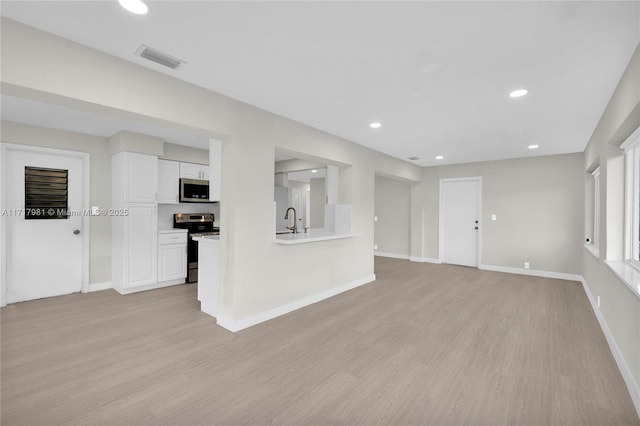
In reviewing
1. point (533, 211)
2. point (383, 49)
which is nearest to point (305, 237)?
point (383, 49)

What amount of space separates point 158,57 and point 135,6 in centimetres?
58

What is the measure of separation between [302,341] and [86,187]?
4.16 m

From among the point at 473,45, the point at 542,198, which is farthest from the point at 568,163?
the point at 473,45

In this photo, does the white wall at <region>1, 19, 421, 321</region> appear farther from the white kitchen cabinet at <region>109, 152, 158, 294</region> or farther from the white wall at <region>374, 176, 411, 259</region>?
the white wall at <region>374, 176, 411, 259</region>

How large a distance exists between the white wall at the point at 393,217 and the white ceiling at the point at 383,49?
4366 mm

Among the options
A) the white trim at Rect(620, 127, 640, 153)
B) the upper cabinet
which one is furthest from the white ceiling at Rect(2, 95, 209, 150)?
the white trim at Rect(620, 127, 640, 153)

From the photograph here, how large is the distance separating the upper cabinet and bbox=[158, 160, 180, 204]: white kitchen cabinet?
0.19 meters

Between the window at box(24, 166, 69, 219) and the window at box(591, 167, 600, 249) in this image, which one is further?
the window at box(591, 167, 600, 249)

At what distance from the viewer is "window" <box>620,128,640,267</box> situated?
110 inches

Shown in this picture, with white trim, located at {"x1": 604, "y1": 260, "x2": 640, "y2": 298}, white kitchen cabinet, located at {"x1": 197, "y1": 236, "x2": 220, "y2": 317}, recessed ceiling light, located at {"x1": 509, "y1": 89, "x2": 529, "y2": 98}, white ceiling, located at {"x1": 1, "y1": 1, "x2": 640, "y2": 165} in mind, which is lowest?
white kitchen cabinet, located at {"x1": 197, "y1": 236, "x2": 220, "y2": 317}

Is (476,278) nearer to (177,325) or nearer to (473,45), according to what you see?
(473,45)

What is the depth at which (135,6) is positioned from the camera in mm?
1675

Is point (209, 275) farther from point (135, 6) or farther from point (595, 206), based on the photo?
point (595, 206)

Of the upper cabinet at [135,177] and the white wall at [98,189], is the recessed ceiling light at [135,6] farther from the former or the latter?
the white wall at [98,189]
